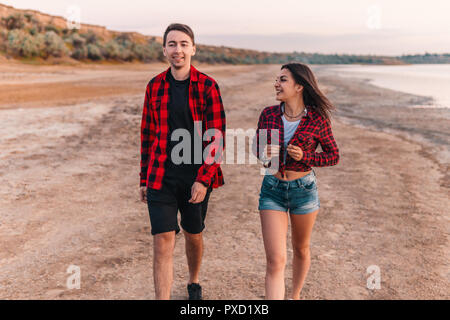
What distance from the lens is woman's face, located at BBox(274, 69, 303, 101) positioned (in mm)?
2971

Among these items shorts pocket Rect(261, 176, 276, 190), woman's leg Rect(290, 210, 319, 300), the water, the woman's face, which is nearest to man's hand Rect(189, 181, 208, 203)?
shorts pocket Rect(261, 176, 276, 190)

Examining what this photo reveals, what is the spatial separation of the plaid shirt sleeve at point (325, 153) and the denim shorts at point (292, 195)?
129mm

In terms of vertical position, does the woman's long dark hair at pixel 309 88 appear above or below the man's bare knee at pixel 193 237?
above

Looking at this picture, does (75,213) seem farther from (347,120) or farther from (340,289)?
(347,120)

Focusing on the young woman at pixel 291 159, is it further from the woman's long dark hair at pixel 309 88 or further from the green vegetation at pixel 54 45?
the green vegetation at pixel 54 45

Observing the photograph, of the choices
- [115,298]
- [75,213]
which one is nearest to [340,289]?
[115,298]

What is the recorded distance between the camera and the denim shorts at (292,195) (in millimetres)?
2934

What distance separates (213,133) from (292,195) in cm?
79

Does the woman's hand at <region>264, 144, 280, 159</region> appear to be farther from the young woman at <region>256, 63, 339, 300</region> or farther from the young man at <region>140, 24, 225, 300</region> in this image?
→ the young man at <region>140, 24, 225, 300</region>

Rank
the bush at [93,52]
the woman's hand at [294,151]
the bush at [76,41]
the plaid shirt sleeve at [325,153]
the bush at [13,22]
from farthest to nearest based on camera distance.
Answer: the bush at [76,41] < the bush at [13,22] < the bush at [93,52] < the plaid shirt sleeve at [325,153] < the woman's hand at [294,151]

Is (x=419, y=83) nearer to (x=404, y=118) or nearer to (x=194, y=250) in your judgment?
(x=404, y=118)

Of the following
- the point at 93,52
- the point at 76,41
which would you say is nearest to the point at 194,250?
the point at 93,52

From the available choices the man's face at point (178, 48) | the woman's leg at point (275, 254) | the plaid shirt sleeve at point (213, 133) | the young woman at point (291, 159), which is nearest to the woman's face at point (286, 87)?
the young woman at point (291, 159)

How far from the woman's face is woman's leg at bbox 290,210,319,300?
0.90m
